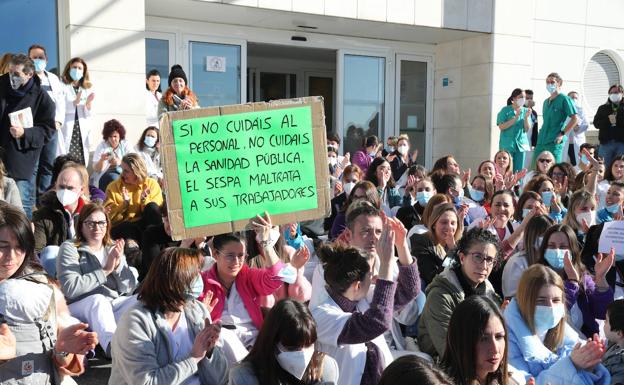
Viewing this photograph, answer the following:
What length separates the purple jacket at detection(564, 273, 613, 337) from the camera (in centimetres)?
488

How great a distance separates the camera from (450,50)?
13.6 m

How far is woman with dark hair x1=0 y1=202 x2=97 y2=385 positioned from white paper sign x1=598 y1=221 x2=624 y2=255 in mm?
4478

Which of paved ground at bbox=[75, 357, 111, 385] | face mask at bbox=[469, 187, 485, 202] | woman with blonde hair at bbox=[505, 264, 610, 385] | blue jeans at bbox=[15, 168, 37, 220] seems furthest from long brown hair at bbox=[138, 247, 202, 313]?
face mask at bbox=[469, 187, 485, 202]

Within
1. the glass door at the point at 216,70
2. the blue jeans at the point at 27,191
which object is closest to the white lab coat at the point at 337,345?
the blue jeans at the point at 27,191

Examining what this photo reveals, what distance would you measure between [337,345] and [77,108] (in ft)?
19.8

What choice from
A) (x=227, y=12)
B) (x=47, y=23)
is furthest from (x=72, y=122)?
(x=227, y=12)

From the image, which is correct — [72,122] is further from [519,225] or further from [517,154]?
[517,154]

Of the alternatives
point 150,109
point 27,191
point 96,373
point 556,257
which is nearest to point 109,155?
point 27,191

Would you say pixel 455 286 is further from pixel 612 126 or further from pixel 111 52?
pixel 612 126

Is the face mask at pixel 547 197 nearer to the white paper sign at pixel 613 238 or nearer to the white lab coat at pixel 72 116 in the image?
the white paper sign at pixel 613 238

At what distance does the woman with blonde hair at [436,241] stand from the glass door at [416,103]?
8.73 meters

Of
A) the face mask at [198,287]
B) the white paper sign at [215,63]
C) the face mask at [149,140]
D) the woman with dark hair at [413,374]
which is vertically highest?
the white paper sign at [215,63]

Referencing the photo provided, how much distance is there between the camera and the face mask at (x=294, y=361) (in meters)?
2.88

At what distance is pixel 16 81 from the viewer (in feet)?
21.3
